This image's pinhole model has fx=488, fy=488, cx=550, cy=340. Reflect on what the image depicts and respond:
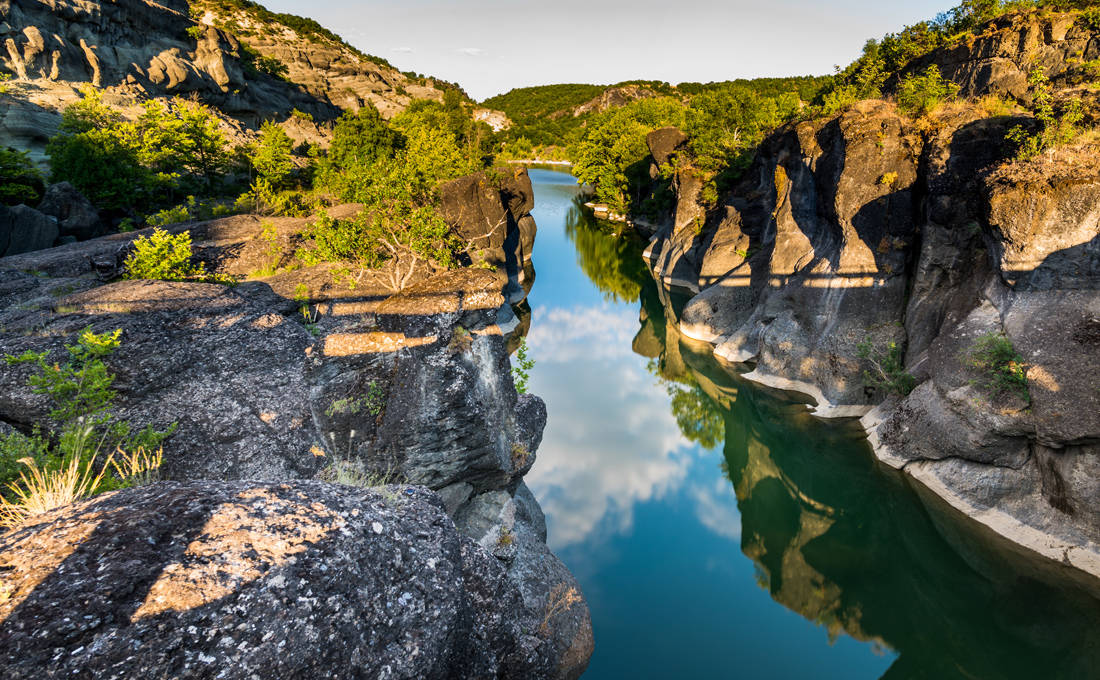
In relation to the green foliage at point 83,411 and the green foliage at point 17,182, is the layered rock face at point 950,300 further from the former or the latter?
the green foliage at point 17,182

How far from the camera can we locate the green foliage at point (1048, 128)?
14.6m

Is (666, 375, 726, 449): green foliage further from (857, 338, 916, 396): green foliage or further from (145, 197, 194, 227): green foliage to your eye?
(145, 197, 194, 227): green foliage

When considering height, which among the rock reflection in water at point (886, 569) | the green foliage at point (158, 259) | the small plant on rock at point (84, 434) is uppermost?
the green foliage at point (158, 259)

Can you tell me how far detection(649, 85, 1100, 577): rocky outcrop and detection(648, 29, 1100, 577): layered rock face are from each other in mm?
47

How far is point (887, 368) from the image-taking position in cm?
1948

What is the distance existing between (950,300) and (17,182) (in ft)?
132

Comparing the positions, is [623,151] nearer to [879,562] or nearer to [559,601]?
[879,562]

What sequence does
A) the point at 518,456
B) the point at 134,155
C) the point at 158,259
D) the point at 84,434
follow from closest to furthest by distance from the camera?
the point at 84,434 → the point at 518,456 → the point at 158,259 → the point at 134,155

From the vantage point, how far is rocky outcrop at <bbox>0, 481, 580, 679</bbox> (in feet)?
10.3

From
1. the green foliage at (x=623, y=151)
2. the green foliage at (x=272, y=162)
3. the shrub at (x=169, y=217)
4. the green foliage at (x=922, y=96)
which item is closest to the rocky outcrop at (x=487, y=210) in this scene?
the green foliage at (x=272, y=162)

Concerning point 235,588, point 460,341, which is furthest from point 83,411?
point 460,341

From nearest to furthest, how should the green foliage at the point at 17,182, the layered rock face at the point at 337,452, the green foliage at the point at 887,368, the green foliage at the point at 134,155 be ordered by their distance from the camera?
the layered rock face at the point at 337,452 → the green foliage at the point at 887,368 → the green foliage at the point at 17,182 → the green foliage at the point at 134,155

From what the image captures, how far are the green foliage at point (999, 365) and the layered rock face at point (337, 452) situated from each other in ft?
45.5

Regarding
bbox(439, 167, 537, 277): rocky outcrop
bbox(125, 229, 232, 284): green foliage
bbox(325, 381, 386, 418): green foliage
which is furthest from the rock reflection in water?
bbox(125, 229, 232, 284): green foliage
